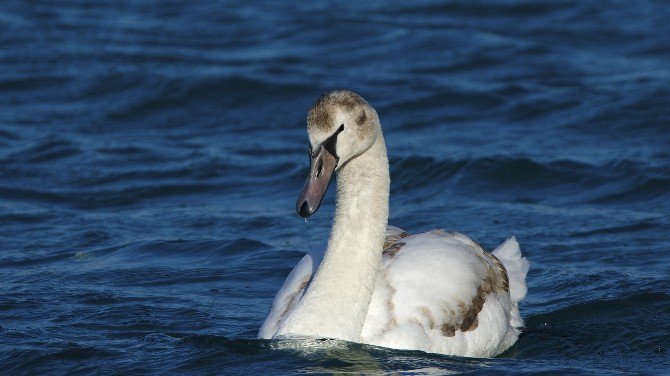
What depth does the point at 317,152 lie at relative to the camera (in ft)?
23.5

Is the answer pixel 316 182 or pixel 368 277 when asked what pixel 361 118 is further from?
pixel 368 277

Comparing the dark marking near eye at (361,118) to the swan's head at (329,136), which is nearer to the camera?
the swan's head at (329,136)

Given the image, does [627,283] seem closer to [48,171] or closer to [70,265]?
[70,265]

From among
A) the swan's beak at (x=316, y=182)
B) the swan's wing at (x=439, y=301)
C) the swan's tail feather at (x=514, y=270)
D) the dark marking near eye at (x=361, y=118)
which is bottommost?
the swan's tail feather at (x=514, y=270)

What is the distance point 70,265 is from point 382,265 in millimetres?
3289

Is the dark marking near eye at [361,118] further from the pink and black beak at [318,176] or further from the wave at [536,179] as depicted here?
the wave at [536,179]

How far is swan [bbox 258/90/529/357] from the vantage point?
7.21 meters

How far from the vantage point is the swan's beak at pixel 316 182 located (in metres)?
7.06

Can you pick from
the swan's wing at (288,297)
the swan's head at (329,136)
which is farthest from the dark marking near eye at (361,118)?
the swan's wing at (288,297)

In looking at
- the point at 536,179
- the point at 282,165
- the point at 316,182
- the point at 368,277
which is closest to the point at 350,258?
the point at 368,277

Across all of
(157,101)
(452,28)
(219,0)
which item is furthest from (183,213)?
(219,0)

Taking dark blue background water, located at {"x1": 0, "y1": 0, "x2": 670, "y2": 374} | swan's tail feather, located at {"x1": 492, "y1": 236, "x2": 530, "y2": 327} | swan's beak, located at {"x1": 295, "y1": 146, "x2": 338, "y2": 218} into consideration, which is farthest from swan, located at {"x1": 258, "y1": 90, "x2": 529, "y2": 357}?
swan's tail feather, located at {"x1": 492, "y1": 236, "x2": 530, "y2": 327}

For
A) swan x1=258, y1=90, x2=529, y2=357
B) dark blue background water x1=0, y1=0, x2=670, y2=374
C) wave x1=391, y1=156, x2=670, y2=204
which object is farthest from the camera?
wave x1=391, y1=156, x2=670, y2=204

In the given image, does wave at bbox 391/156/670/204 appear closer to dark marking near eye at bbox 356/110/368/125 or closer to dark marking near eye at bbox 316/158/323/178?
dark marking near eye at bbox 356/110/368/125
